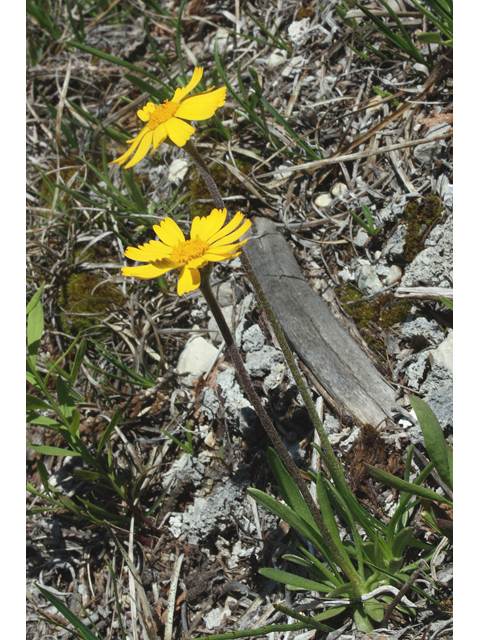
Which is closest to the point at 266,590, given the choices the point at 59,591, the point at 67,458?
the point at 59,591

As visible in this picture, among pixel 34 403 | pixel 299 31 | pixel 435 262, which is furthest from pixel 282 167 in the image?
pixel 34 403

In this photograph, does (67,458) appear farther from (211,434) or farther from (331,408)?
(331,408)

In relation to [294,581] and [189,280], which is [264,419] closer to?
[189,280]

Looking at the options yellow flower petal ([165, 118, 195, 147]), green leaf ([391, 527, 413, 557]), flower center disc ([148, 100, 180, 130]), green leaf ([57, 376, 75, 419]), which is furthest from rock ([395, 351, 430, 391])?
green leaf ([57, 376, 75, 419])

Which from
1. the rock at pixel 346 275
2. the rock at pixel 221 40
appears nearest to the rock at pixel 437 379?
the rock at pixel 346 275

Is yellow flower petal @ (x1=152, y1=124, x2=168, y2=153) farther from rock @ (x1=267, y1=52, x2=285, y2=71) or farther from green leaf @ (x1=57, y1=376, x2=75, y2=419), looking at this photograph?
rock @ (x1=267, y1=52, x2=285, y2=71)

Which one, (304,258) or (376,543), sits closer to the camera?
(376,543)
